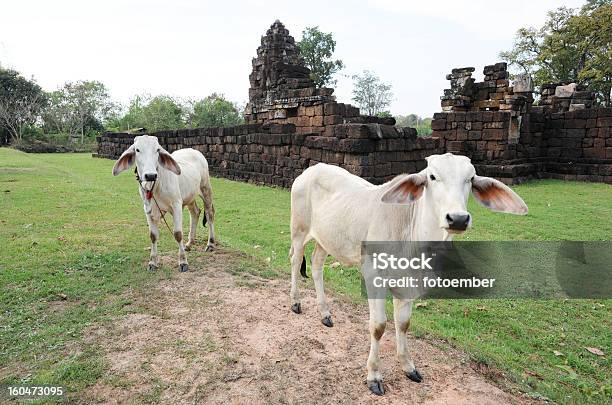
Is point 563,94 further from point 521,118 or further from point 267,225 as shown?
point 267,225

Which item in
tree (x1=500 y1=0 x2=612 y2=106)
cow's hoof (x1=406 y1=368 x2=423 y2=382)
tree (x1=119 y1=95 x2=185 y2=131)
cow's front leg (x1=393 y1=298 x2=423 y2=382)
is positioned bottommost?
cow's hoof (x1=406 y1=368 x2=423 y2=382)

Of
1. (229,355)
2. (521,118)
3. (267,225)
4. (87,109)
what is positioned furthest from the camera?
(87,109)

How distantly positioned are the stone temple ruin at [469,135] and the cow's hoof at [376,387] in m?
8.69

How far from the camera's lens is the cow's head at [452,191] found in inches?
93.0

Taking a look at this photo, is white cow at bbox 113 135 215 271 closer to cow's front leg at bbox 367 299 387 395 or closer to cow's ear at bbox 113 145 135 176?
cow's ear at bbox 113 145 135 176

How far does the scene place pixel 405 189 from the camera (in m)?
2.70

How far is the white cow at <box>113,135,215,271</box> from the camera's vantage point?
479 cm

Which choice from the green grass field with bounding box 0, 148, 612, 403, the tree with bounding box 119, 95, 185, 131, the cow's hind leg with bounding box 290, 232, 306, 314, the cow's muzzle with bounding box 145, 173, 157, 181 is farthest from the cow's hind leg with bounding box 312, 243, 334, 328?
the tree with bounding box 119, 95, 185, 131

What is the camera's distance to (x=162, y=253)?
6.03 m

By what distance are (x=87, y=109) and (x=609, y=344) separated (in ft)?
183

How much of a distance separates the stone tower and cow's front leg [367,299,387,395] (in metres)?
15.3

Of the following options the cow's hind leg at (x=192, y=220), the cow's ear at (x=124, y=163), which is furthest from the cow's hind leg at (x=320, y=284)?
the cow's hind leg at (x=192, y=220)

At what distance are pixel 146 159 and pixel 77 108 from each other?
51.8m

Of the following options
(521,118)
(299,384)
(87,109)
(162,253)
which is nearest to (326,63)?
(87,109)
